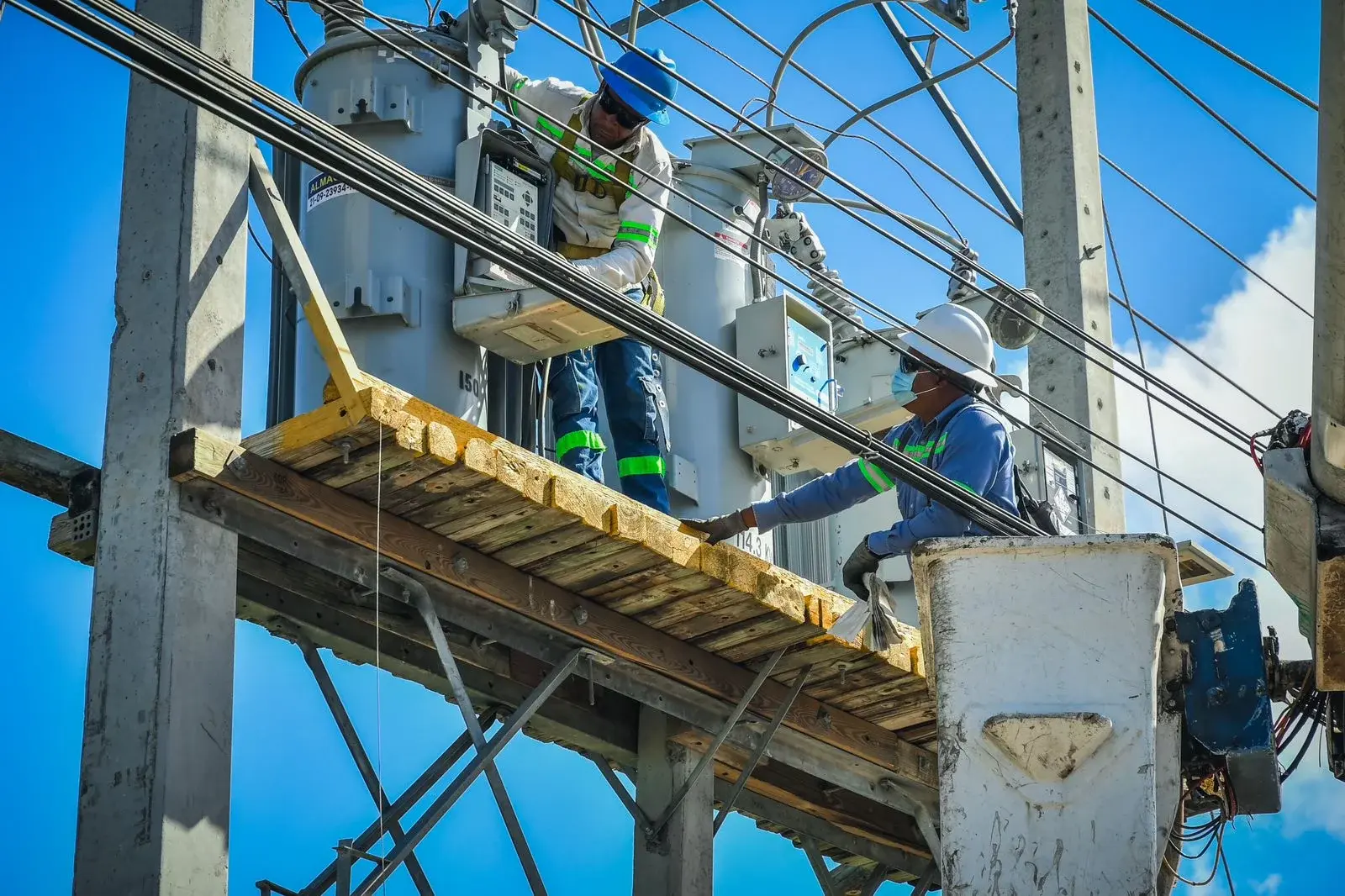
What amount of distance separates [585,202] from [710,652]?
2.31 metres

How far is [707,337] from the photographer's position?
11.5 metres

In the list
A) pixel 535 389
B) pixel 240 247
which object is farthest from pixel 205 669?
pixel 535 389

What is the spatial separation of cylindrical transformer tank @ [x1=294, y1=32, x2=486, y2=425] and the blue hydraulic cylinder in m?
3.69

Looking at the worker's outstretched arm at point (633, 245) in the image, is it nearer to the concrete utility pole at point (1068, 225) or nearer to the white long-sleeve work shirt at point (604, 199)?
the white long-sleeve work shirt at point (604, 199)

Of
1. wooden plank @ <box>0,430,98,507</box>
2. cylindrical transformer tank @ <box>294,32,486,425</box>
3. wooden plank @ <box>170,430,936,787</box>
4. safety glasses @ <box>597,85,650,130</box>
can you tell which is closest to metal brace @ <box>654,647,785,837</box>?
wooden plank @ <box>170,430,936,787</box>

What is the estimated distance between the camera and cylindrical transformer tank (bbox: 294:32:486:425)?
9.09 m

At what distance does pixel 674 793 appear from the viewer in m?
10.1

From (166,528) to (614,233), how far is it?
3301 mm

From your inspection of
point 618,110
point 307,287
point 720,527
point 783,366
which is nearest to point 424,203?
point 307,287

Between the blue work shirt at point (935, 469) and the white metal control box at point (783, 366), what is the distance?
180 centimetres

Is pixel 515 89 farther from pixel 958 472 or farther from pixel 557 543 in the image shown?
pixel 958 472

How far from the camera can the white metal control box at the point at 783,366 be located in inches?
439

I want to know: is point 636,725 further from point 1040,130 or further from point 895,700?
point 1040,130

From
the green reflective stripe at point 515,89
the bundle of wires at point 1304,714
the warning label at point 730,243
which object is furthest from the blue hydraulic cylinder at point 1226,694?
the warning label at point 730,243
